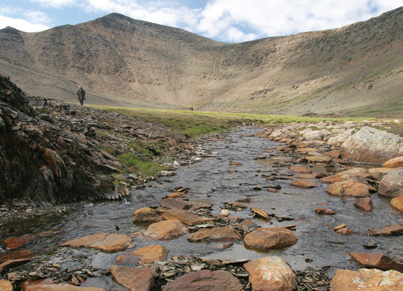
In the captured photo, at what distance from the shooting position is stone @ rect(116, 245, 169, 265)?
5352mm

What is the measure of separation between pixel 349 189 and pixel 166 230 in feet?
22.6

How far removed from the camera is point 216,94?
152 m

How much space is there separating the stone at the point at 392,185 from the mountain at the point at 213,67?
2304 inches

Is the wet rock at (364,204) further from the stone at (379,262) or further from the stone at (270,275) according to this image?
the stone at (270,275)

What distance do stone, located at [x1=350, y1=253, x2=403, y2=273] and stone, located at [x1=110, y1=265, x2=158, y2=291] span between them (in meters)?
3.91

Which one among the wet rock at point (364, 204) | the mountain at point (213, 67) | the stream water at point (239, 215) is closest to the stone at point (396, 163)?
the stream water at point (239, 215)

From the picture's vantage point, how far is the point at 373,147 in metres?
15.8

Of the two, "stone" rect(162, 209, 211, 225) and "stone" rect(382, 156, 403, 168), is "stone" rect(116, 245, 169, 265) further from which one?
"stone" rect(382, 156, 403, 168)

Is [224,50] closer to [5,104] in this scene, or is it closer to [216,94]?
[216,94]

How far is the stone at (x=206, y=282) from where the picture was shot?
4.47 meters

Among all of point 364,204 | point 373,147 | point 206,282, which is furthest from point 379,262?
point 373,147

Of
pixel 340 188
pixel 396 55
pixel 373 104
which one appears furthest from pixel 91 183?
pixel 396 55

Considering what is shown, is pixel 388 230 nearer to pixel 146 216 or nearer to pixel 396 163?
pixel 146 216

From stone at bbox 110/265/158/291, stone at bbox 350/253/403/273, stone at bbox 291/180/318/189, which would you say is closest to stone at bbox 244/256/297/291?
stone at bbox 350/253/403/273
